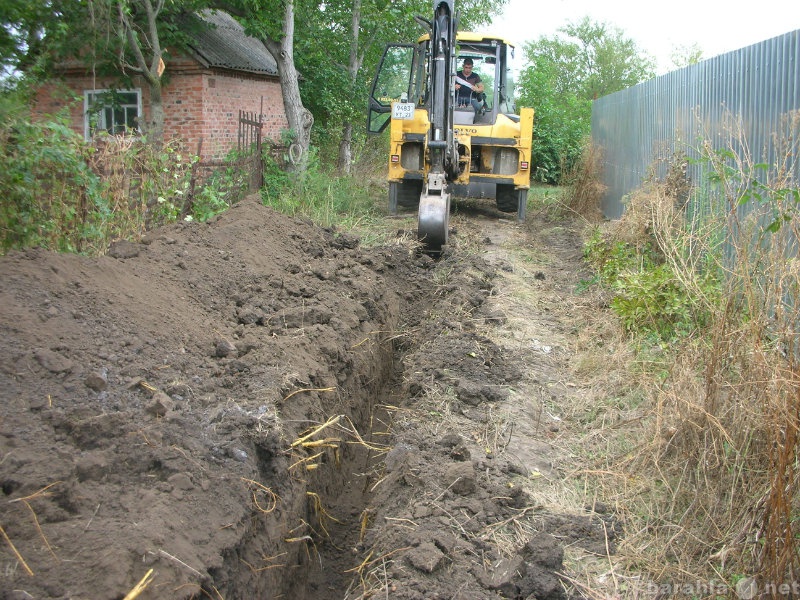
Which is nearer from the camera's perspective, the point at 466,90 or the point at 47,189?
the point at 47,189

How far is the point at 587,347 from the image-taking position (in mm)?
7020

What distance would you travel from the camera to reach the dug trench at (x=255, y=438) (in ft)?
10.8

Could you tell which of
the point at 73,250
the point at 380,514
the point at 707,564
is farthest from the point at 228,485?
the point at 73,250

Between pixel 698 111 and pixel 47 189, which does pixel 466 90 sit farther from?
pixel 47 189

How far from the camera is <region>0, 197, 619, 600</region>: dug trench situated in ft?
10.8

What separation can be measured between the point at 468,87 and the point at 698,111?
224 inches

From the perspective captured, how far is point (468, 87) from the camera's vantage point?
14.1m

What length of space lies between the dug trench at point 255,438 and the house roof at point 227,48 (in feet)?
38.1

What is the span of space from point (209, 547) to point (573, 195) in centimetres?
1343

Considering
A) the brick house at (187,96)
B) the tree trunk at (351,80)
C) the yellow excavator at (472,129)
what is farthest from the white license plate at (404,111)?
the tree trunk at (351,80)

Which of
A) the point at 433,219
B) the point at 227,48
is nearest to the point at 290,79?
the point at 227,48

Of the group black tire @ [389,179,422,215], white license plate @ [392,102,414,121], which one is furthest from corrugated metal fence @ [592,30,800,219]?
black tire @ [389,179,422,215]

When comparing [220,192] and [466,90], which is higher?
[466,90]

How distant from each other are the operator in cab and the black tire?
171 centimetres
